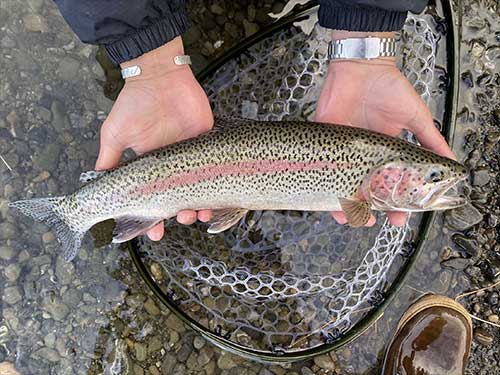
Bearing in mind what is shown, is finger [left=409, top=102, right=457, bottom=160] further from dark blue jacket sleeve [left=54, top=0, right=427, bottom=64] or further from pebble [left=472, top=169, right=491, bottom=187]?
pebble [left=472, top=169, right=491, bottom=187]

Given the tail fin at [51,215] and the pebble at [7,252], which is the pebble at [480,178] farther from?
the pebble at [7,252]

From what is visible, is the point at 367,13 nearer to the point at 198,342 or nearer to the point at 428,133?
the point at 428,133

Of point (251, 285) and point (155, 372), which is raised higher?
point (251, 285)

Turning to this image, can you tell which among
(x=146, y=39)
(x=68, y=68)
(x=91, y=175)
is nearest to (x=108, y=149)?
(x=91, y=175)

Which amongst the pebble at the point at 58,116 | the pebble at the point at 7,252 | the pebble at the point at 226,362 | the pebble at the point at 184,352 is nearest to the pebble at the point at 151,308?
the pebble at the point at 184,352

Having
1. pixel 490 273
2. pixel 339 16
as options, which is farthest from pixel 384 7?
pixel 490 273

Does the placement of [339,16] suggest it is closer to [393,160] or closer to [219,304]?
[393,160]
